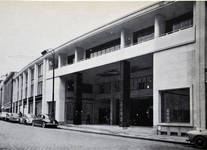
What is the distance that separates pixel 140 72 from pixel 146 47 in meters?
8.26

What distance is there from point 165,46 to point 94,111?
21998 mm

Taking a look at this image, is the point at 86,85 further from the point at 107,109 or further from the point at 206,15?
the point at 206,15

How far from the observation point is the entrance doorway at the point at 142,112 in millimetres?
34919

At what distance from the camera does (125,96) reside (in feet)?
99.0

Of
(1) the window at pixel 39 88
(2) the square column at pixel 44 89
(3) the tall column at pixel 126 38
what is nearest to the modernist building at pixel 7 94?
(1) the window at pixel 39 88

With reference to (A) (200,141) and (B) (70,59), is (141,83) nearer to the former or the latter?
(B) (70,59)

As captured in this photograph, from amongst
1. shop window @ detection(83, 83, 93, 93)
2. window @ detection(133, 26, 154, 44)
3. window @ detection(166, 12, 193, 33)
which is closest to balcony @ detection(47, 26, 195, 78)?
window @ detection(133, 26, 154, 44)

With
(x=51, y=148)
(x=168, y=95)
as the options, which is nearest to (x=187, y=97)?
(x=168, y=95)

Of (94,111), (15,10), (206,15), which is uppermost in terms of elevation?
(206,15)

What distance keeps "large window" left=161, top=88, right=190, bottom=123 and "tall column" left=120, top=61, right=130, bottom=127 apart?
4708 millimetres

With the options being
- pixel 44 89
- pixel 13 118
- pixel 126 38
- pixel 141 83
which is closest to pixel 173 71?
pixel 126 38

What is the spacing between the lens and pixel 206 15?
73.6 ft

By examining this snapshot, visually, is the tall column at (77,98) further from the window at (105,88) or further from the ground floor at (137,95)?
the window at (105,88)

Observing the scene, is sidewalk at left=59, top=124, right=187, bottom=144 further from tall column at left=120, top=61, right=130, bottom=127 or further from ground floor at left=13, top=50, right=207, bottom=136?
ground floor at left=13, top=50, right=207, bottom=136
